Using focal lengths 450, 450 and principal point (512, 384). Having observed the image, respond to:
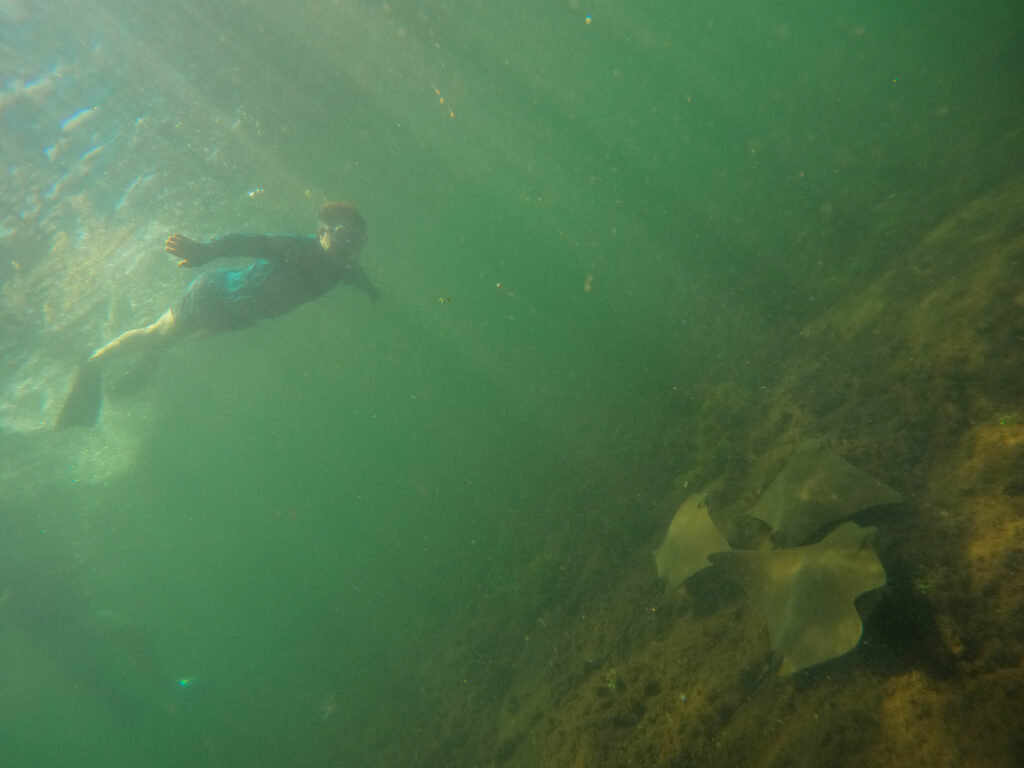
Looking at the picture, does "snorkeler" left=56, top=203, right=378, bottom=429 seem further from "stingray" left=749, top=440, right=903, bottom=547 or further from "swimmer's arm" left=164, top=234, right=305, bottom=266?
"stingray" left=749, top=440, right=903, bottom=547

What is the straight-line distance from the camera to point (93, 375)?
1153 cm

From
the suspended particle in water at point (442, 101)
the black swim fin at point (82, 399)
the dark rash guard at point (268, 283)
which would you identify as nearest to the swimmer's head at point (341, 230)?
the dark rash guard at point (268, 283)

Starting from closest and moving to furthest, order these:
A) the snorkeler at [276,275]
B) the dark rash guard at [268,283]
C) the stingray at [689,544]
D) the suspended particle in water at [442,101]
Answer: the stingray at [689,544], the snorkeler at [276,275], the dark rash guard at [268,283], the suspended particle in water at [442,101]

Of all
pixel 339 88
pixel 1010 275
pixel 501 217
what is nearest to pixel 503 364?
pixel 501 217

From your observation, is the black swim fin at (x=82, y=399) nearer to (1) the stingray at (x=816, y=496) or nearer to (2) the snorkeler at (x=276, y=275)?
(2) the snorkeler at (x=276, y=275)

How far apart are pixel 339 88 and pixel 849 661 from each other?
798 inches

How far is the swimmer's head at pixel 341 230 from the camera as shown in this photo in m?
7.58

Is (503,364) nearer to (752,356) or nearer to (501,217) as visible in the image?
(501,217)

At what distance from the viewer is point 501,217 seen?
4744 centimetres

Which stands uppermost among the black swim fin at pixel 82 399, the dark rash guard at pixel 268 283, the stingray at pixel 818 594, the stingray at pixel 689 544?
the stingray at pixel 818 594

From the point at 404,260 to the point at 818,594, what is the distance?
3701 cm

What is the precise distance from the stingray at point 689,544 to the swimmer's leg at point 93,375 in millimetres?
11239

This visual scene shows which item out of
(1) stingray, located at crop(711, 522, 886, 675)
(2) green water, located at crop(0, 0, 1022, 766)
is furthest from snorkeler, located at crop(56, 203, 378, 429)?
(1) stingray, located at crop(711, 522, 886, 675)

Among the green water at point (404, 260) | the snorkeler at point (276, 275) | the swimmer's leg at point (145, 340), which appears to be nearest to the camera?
the snorkeler at point (276, 275)
